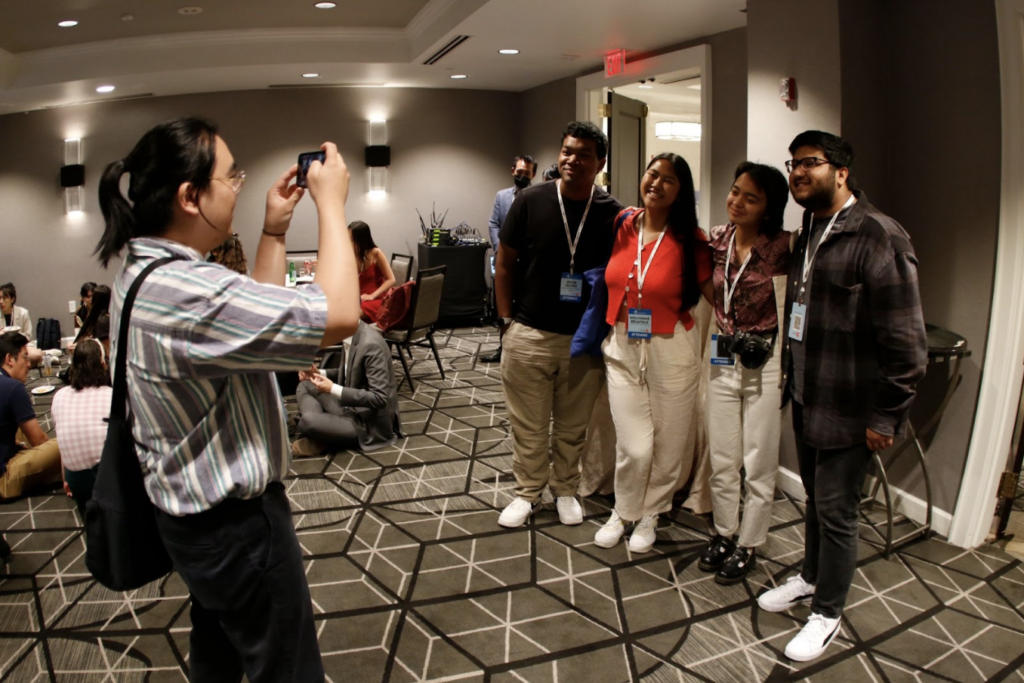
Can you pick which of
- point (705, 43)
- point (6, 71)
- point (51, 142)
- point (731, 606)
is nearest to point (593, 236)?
point (731, 606)

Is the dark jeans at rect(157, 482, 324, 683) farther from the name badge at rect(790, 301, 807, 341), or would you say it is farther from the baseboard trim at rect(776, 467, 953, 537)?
the baseboard trim at rect(776, 467, 953, 537)

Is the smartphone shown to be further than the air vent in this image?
No

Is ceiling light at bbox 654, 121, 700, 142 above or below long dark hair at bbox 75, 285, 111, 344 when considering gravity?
above

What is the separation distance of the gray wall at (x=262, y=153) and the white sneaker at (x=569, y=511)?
579 centimetres

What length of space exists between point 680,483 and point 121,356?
2.56 m

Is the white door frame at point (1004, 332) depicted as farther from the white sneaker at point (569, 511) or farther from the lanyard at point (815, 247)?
the white sneaker at point (569, 511)

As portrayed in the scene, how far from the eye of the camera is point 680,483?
3.28 meters

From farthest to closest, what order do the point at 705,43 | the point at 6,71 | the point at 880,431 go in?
1. the point at 6,71
2. the point at 705,43
3. the point at 880,431

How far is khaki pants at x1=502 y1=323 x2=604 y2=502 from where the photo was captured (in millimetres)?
2947

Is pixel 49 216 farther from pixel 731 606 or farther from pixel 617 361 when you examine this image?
pixel 731 606

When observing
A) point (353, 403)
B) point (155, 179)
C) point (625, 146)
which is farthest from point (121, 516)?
point (625, 146)

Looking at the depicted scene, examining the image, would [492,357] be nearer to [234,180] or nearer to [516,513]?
[516,513]

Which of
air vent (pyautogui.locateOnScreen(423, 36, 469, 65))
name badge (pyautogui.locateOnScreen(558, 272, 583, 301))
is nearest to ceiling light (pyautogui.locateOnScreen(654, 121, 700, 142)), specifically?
air vent (pyautogui.locateOnScreen(423, 36, 469, 65))

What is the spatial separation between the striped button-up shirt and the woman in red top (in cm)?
167
